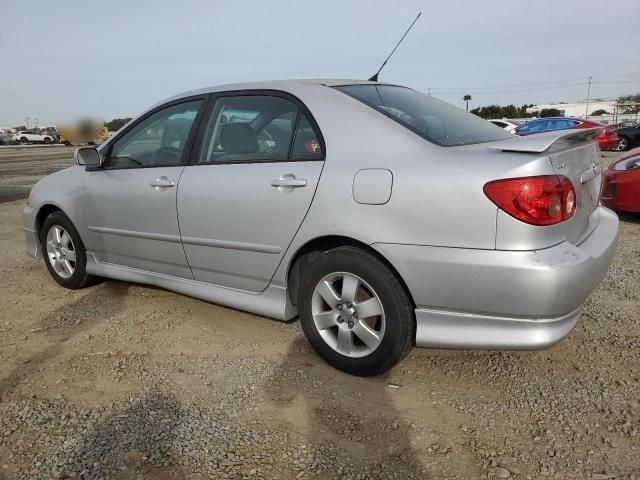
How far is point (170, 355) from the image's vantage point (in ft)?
10.3

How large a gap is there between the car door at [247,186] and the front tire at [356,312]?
0.97ft

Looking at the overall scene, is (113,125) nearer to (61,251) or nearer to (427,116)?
(61,251)

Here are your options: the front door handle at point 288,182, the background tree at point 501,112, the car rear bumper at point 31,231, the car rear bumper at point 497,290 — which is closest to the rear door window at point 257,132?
the front door handle at point 288,182

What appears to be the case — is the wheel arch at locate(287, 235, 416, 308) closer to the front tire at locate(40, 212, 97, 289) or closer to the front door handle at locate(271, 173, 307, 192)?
the front door handle at locate(271, 173, 307, 192)

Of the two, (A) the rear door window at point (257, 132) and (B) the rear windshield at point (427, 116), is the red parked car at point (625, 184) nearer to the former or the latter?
(B) the rear windshield at point (427, 116)

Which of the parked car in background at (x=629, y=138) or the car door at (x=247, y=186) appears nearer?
the car door at (x=247, y=186)

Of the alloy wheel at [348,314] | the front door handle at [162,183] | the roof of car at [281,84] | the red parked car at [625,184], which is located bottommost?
Answer: the red parked car at [625,184]

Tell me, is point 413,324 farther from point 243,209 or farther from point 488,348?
point 243,209

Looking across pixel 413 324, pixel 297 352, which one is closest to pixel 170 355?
pixel 297 352

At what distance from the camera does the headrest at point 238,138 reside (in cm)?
312

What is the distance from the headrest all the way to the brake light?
146 centimetres

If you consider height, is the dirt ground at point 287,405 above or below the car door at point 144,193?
below

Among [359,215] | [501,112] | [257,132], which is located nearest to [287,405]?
[359,215]

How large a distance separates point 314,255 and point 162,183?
120cm
